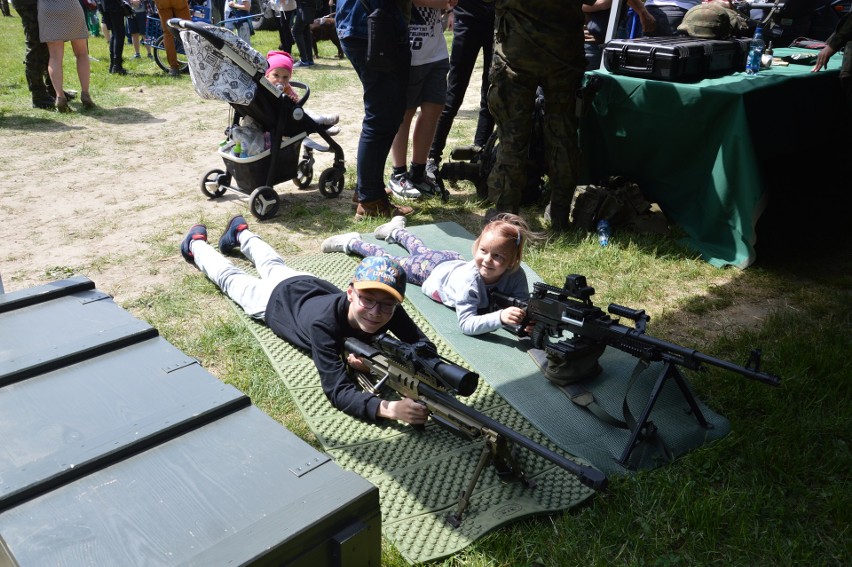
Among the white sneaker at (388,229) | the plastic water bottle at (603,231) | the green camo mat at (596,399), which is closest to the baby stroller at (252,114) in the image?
the white sneaker at (388,229)

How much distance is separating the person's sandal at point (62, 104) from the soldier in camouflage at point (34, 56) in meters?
0.28

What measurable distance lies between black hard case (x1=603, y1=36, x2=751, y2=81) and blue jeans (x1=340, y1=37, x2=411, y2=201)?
1.68 metres

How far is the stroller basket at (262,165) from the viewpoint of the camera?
578 centimetres

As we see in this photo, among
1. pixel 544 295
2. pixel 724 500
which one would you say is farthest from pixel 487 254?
pixel 724 500

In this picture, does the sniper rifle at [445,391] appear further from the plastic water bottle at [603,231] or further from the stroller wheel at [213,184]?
the stroller wheel at [213,184]

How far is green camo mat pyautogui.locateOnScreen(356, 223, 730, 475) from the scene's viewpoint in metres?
3.10

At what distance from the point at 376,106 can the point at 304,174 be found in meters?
1.49

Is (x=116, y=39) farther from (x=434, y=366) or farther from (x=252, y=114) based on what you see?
(x=434, y=366)

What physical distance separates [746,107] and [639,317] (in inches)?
92.0

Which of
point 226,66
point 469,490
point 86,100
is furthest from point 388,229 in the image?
point 86,100

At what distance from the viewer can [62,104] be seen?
9359 mm

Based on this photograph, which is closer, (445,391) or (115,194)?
(445,391)

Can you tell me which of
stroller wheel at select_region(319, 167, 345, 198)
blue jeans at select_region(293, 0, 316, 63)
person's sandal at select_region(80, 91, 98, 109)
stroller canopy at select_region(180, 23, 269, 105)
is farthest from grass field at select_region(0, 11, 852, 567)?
blue jeans at select_region(293, 0, 316, 63)

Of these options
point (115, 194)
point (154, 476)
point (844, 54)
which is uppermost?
point (844, 54)
